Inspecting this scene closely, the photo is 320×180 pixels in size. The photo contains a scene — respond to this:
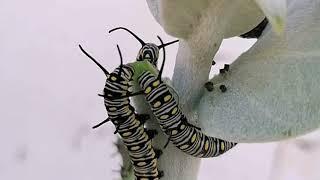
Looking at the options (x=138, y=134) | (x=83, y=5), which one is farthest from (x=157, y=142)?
(x=83, y=5)

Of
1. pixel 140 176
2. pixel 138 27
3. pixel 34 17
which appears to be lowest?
pixel 140 176

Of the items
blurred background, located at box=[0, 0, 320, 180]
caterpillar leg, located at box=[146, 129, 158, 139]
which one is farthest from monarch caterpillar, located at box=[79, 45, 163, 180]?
blurred background, located at box=[0, 0, 320, 180]

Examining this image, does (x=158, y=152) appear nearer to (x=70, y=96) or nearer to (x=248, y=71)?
(x=248, y=71)

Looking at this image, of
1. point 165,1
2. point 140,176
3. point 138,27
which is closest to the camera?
point 165,1

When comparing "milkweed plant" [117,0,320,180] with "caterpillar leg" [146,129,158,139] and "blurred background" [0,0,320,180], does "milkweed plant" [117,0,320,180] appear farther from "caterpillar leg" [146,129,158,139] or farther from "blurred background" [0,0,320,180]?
"blurred background" [0,0,320,180]

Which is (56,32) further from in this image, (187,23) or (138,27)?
(187,23)

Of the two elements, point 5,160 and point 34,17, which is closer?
point 5,160

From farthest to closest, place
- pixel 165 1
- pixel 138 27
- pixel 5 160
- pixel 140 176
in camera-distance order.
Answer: pixel 138 27, pixel 5 160, pixel 140 176, pixel 165 1

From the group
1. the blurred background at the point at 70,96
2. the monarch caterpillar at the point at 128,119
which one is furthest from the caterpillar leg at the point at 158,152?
the blurred background at the point at 70,96
